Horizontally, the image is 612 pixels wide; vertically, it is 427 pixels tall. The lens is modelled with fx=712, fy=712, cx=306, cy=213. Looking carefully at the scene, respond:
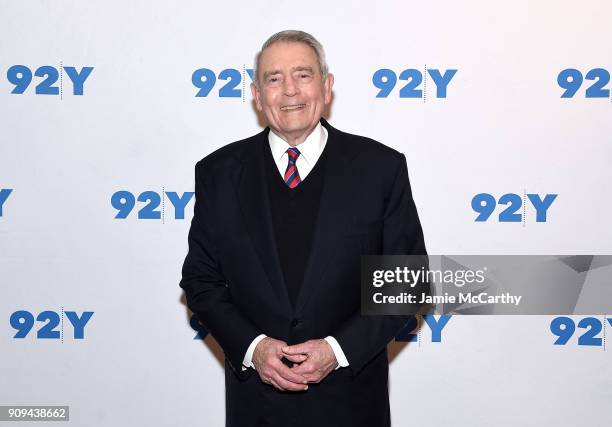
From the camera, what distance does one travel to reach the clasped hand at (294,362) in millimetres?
1951

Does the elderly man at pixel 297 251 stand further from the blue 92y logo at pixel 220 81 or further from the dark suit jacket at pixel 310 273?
the blue 92y logo at pixel 220 81

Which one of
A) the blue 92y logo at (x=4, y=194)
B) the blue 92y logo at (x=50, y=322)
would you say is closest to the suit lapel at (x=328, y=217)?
the blue 92y logo at (x=50, y=322)

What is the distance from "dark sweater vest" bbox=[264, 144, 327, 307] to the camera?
6.66 ft

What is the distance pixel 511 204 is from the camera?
305cm

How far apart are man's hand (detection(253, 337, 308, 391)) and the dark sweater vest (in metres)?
0.14

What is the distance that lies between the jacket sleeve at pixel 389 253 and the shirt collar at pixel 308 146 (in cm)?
25

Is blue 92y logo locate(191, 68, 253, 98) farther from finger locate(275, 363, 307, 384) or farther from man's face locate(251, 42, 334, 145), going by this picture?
finger locate(275, 363, 307, 384)

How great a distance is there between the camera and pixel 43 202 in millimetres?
3082

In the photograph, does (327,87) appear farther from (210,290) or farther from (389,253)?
(210,290)

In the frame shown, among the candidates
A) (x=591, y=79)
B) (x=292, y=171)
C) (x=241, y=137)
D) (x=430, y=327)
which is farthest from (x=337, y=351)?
(x=591, y=79)

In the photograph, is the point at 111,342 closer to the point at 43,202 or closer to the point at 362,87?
the point at 43,202

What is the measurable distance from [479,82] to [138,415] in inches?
82.3

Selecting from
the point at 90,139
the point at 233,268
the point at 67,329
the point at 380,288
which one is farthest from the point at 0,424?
the point at 380,288

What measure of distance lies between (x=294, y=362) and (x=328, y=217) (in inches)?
16.5
